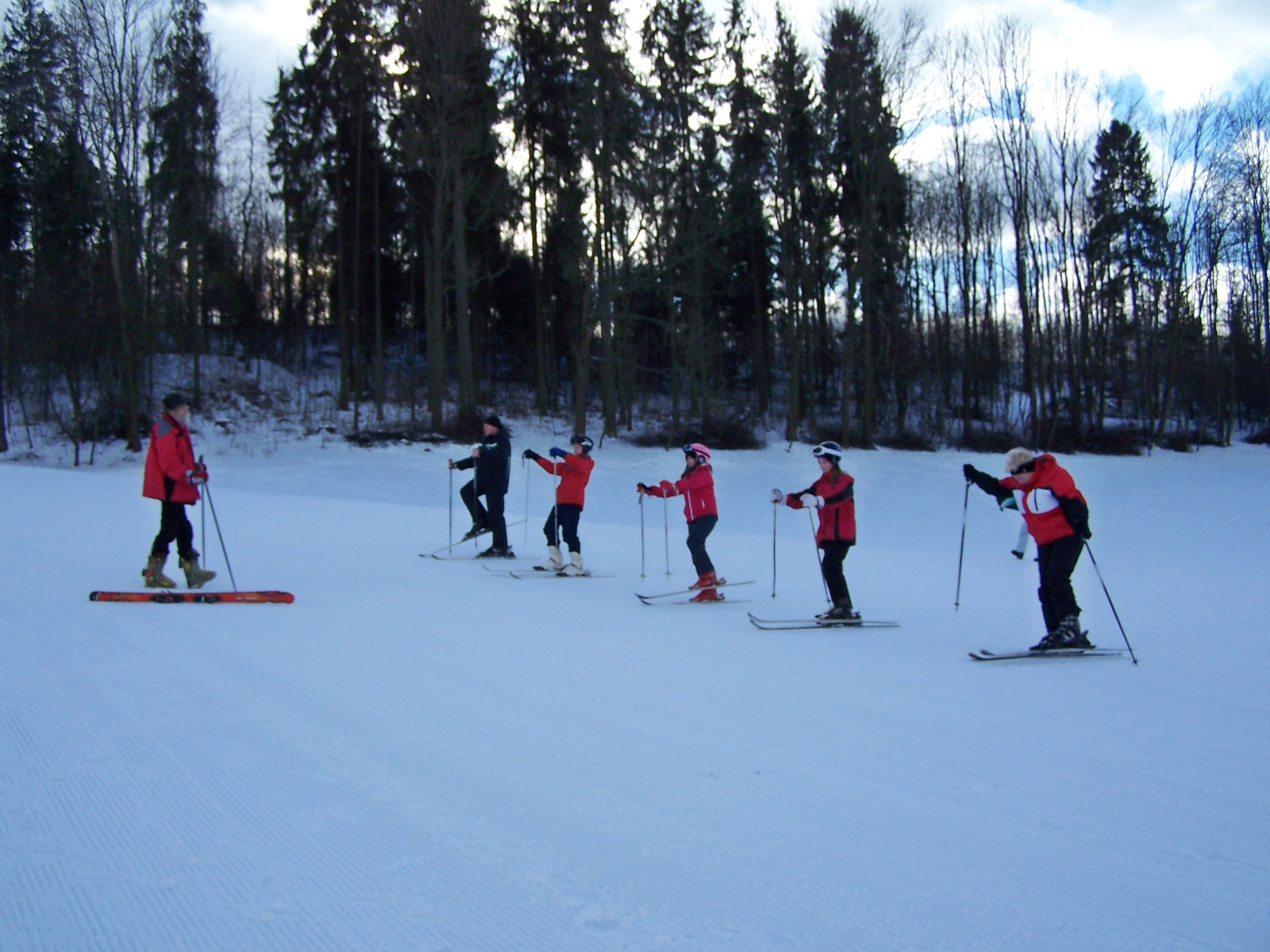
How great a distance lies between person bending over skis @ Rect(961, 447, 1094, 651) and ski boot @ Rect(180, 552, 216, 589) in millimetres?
6493

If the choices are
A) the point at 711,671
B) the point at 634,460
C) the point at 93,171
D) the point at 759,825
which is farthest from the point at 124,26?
the point at 759,825

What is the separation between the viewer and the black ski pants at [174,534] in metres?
8.18

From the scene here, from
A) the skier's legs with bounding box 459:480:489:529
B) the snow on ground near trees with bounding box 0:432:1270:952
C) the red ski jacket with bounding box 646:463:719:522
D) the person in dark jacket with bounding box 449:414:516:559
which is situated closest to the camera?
the snow on ground near trees with bounding box 0:432:1270:952

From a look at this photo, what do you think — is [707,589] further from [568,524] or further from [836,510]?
[568,524]

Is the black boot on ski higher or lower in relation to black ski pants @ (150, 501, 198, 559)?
lower

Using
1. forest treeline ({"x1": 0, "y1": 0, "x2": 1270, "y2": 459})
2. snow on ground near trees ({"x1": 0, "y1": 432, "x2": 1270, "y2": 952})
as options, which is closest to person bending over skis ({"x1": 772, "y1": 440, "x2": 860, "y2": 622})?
snow on ground near trees ({"x1": 0, "y1": 432, "x2": 1270, "y2": 952})

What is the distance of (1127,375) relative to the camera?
44.8m

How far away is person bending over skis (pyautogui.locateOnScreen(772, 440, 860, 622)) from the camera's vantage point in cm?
757

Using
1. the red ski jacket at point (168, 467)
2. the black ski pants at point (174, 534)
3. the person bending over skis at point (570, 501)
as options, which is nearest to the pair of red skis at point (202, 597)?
the black ski pants at point (174, 534)

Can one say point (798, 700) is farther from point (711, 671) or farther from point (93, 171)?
point (93, 171)

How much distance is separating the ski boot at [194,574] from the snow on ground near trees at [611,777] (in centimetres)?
74

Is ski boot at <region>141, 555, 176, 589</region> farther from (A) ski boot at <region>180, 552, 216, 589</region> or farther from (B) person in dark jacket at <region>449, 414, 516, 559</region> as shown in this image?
(B) person in dark jacket at <region>449, 414, 516, 559</region>

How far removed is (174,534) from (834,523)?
5972 mm

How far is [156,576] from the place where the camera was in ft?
26.6
